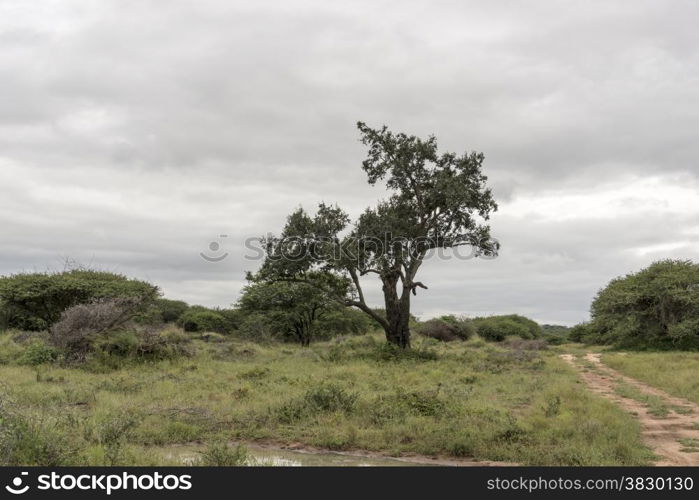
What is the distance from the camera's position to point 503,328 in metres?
61.5

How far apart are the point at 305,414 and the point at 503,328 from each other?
52.2m

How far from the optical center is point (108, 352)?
21.6 meters

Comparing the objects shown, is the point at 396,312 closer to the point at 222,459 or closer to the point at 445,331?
the point at 222,459

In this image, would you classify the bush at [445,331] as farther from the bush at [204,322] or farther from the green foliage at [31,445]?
the green foliage at [31,445]

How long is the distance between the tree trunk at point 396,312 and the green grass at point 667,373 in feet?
30.2

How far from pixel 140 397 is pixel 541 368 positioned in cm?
1581

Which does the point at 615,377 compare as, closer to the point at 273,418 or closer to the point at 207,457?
the point at 273,418

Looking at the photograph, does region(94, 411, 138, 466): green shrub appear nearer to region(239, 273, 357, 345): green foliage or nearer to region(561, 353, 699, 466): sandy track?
region(561, 353, 699, 466): sandy track

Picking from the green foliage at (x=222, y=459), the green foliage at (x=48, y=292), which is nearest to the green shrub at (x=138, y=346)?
the green foliage at (x=48, y=292)

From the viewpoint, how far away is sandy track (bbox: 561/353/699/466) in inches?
373

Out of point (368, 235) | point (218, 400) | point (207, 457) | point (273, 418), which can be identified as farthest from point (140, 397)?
point (368, 235)

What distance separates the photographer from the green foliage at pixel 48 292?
34375 millimetres

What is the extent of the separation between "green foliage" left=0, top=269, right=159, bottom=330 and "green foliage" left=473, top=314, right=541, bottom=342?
3411 centimetres

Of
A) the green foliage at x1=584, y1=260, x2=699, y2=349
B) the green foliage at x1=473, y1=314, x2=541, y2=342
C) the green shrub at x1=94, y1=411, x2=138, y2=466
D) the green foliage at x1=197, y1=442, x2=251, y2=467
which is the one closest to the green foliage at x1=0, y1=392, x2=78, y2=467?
the green shrub at x1=94, y1=411, x2=138, y2=466
